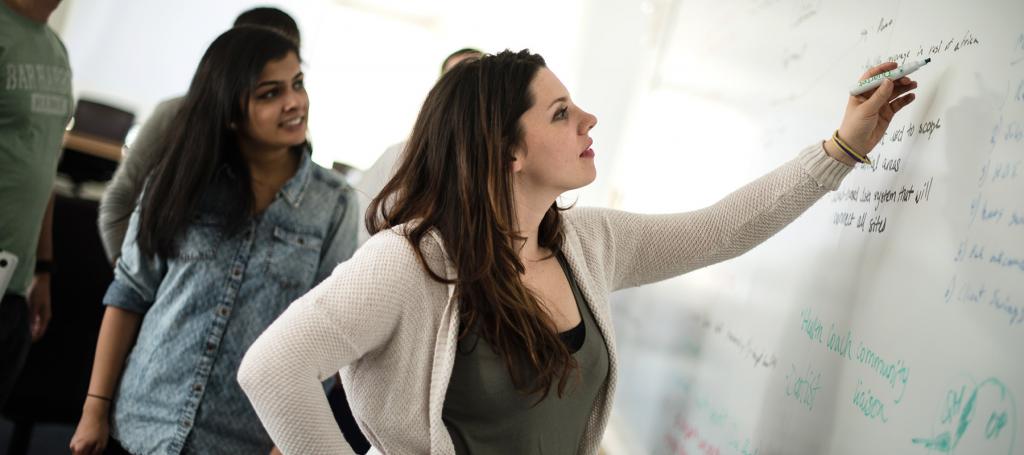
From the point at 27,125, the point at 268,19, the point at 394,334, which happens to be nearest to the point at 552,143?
the point at 394,334

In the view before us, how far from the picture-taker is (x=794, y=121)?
150 cm

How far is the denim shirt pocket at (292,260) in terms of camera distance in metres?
1.65

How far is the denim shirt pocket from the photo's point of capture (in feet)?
5.40

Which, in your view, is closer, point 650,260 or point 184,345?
point 650,260

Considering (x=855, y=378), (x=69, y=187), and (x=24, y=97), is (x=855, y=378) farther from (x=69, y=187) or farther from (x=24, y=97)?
(x=69, y=187)

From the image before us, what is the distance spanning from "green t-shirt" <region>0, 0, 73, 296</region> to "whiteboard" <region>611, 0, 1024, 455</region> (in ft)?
4.74

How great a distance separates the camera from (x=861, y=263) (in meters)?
1.20

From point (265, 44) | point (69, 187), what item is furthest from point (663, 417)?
point (69, 187)

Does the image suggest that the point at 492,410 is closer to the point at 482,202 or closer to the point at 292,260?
the point at 482,202

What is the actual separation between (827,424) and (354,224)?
1022 millimetres

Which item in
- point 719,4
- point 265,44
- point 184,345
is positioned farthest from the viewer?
point 719,4

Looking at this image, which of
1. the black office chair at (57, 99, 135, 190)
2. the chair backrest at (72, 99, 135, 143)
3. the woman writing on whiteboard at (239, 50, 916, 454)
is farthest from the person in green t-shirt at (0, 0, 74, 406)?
the chair backrest at (72, 99, 135, 143)

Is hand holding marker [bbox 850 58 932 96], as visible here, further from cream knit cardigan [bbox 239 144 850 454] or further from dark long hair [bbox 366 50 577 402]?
dark long hair [bbox 366 50 577 402]

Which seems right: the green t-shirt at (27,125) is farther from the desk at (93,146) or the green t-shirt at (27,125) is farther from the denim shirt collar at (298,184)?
the desk at (93,146)
